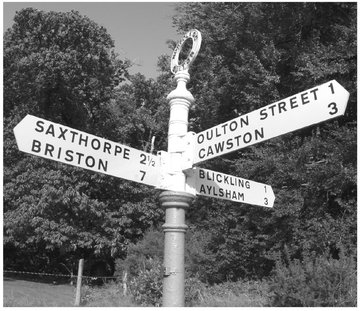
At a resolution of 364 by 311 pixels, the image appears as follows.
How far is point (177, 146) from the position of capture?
3.25m

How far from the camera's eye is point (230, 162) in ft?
46.2

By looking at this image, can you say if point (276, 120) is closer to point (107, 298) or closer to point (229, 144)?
point (229, 144)

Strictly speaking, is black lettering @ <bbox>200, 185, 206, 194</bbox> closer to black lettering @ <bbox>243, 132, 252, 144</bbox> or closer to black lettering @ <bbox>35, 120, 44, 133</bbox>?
black lettering @ <bbox>243, 132, 252, 144</bbox>

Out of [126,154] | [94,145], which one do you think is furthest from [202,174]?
[94,145]

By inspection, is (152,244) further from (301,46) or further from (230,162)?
(301,46)

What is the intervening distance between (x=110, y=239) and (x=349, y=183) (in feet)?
35.7

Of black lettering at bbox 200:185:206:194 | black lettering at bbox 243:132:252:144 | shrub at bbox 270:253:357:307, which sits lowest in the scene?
shrub at bbox 270:253:357:307

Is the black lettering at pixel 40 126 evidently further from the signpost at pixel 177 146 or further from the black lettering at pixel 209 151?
the black lettering at pixel 209 151

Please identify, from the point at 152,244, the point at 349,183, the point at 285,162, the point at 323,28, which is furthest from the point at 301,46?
the point at 152,244

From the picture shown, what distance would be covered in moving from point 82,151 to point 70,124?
1784 centimetres

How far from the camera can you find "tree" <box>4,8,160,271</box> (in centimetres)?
1720

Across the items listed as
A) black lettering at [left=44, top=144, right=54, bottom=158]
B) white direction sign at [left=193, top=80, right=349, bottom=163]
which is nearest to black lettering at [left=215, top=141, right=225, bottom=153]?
white direction sign at [left=193, top=80, right=349, bottom=163]

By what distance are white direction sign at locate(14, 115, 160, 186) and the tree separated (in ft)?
46.1

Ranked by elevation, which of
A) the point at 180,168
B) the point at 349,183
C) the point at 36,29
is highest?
the point at 36,29
